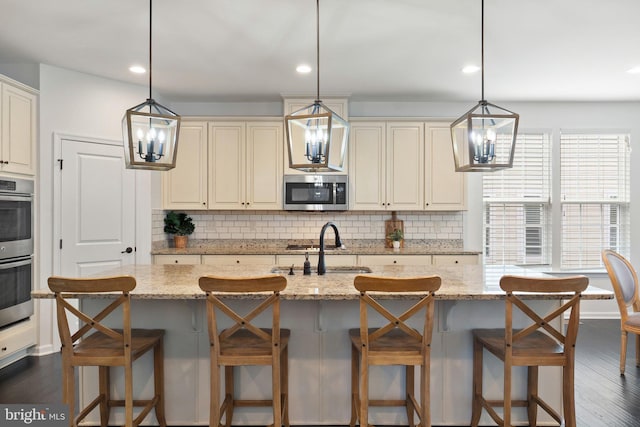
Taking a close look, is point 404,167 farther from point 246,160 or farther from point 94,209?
point 94,209

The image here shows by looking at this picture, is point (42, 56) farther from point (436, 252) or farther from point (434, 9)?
point (436, 252)

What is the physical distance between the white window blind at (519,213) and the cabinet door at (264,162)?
260 cm

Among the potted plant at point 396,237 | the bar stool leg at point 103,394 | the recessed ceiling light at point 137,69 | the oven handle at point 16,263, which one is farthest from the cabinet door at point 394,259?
the oven handle at point 16,263

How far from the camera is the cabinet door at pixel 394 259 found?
4504mm

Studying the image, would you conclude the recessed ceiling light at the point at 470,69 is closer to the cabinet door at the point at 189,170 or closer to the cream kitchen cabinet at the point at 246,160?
the cream kitchen cabinet at the point at 246,160

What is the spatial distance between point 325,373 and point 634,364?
9.48 ft

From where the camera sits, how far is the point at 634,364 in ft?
11.5

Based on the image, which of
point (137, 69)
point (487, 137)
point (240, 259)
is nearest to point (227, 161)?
point (240, 259)

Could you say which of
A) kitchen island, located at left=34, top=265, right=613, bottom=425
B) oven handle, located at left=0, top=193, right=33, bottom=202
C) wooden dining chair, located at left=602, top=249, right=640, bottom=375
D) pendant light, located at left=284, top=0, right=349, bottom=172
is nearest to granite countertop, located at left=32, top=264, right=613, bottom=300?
kitchen island, located at left=34, top=265, right=613, bottom=425

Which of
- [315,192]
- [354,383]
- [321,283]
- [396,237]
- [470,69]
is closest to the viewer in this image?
[354,383]

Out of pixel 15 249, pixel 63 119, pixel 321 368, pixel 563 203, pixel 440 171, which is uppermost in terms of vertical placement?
pixel 63 119

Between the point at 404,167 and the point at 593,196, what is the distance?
98.8 inches

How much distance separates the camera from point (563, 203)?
201 inches

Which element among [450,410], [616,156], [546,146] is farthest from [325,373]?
[616,156]
